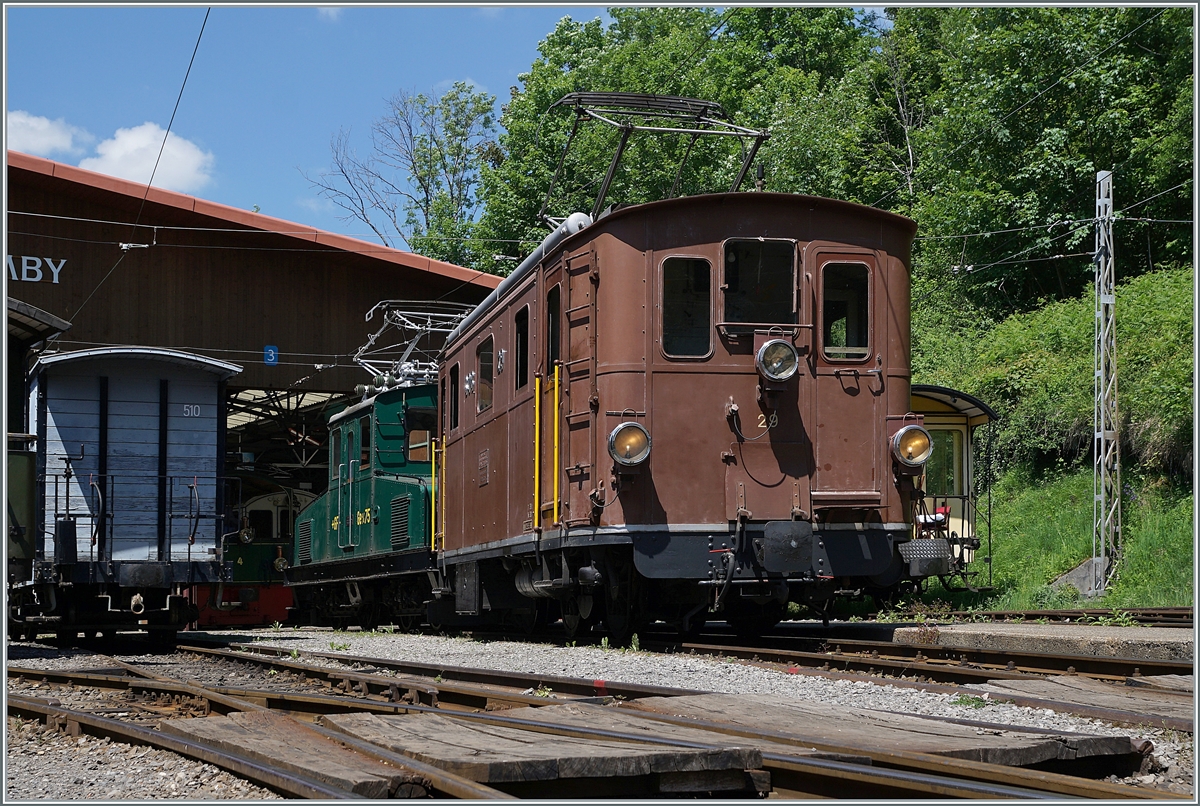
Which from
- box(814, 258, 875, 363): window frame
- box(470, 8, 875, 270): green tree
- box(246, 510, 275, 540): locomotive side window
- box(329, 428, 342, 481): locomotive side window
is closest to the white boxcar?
box(329, 428, 342, 481): locomotive side window

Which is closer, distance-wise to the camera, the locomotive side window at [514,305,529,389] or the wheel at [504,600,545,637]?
the locomotive side window at [514,305,529,389]

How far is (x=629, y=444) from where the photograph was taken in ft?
32.9

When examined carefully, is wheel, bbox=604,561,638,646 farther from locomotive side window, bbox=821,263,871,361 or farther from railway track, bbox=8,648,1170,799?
locomotive side window, bbox=821,263,871,361

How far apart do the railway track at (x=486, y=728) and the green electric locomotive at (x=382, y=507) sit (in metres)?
6.71

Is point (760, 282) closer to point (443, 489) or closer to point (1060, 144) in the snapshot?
point (443, 489)

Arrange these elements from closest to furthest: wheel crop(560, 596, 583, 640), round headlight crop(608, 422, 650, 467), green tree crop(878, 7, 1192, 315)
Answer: round headlight crop(608, 422, 650, 467)
wheel crop(560, 596, 583, 640)
green tree crop(878, 7, 1192, 315)

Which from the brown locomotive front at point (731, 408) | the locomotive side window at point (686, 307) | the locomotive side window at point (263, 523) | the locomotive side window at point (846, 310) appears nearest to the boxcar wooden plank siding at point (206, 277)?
the locomotive side window at point (263, 523)

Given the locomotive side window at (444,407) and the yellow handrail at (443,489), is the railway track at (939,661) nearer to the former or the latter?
the yellow handrail at (443,489)

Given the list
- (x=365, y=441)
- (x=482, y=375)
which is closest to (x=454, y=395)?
(x=482, y=375)

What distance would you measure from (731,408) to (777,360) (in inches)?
21.3

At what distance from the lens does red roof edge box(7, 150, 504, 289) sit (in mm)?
23469

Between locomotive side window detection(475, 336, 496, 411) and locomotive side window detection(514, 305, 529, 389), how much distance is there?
0.94 meters

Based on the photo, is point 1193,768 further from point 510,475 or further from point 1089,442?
point 1089,442

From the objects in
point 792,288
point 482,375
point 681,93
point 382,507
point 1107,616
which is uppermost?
point 681,93
